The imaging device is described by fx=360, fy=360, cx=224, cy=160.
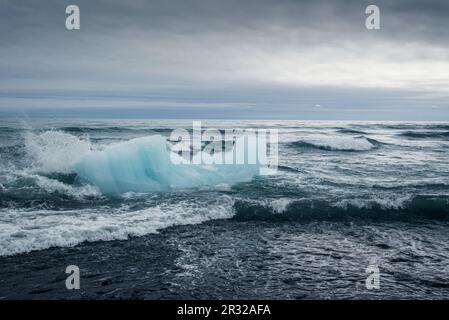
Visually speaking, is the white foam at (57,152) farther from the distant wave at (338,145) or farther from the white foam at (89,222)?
the distant wave at (338,145)

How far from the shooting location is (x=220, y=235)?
27.2ft

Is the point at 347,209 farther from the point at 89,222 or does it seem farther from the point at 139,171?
the point at 139,171

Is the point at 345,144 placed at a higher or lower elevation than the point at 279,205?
higher

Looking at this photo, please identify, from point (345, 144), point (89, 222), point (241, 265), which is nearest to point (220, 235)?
point (241, 265)

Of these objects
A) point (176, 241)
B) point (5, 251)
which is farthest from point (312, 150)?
point (5, 251)

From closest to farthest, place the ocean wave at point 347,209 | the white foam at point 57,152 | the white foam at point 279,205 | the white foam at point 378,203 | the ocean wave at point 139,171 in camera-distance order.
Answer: the ocean wave at point 347,209
the white foam at point 279,205
the white foam at point 378,203
the ocean wave at point 139,171
the white foam at point 57,152

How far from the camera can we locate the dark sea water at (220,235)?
5.81 metres

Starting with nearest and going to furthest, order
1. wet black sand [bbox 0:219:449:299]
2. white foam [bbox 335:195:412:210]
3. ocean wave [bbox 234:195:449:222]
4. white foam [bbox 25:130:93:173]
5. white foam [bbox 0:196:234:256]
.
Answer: wet black sand [bbox 0:219:449:299] → white foam [bbox 0:196:234:256] → ocean wave [bbox 234:195:449:222] → white foam [bbox 335:195:412:210] → white foam [bbox 25:130:93:173]

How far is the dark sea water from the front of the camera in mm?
5812
